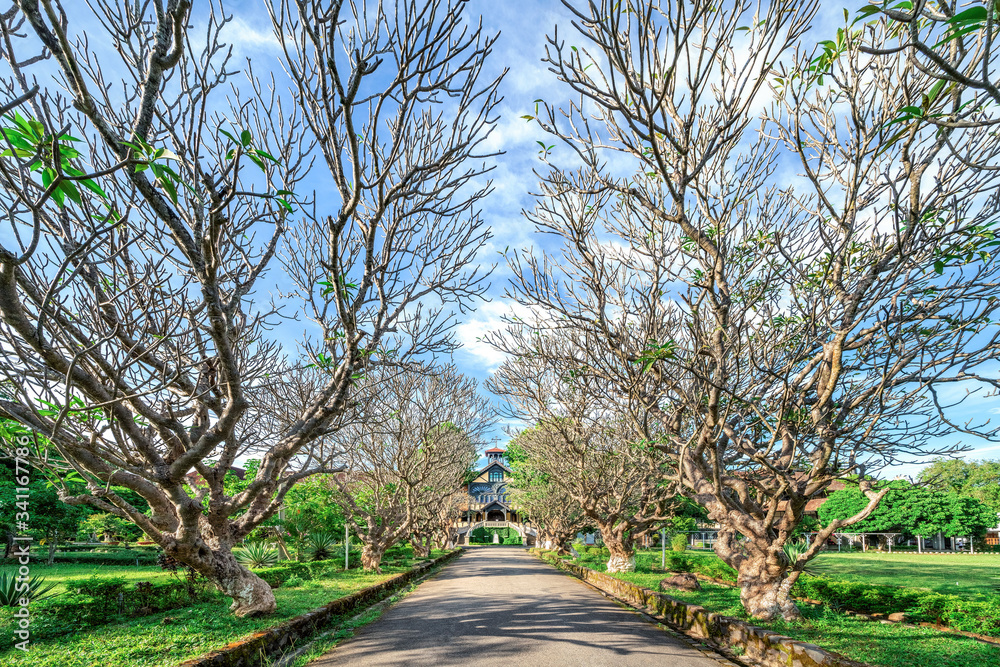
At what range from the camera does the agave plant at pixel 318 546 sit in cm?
2045

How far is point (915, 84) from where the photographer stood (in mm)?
5609

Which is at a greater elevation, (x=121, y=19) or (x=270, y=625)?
(x=121, y=19)

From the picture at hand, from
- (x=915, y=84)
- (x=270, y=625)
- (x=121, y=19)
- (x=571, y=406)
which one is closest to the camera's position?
(x=121, y=19)

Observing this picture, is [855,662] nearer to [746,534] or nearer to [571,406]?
[746,534]

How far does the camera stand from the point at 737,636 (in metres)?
7.39

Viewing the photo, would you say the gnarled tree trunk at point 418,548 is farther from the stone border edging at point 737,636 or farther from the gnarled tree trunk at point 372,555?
the stone border edging at point 737,636

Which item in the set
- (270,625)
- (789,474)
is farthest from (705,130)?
(270,625)

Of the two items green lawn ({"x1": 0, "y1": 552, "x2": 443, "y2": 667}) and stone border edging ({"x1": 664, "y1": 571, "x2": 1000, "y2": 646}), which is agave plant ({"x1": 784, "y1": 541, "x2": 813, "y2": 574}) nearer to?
stone border edging ({"x1": 664, "y1": 571, "x2": 1000, "y2": 646})

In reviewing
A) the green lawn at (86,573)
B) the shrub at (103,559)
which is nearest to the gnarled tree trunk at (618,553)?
the green lawn at (86,573)

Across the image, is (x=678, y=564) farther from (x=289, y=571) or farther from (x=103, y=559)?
(x=103, y=559)

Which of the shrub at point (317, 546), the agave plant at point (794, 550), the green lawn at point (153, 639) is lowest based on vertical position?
the shrub at point (317, 546)

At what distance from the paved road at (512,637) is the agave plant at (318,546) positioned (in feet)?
29.8

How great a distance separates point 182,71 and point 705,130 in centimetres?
607

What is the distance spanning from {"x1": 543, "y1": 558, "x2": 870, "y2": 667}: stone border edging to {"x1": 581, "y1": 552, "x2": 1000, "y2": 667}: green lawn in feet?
2.03
